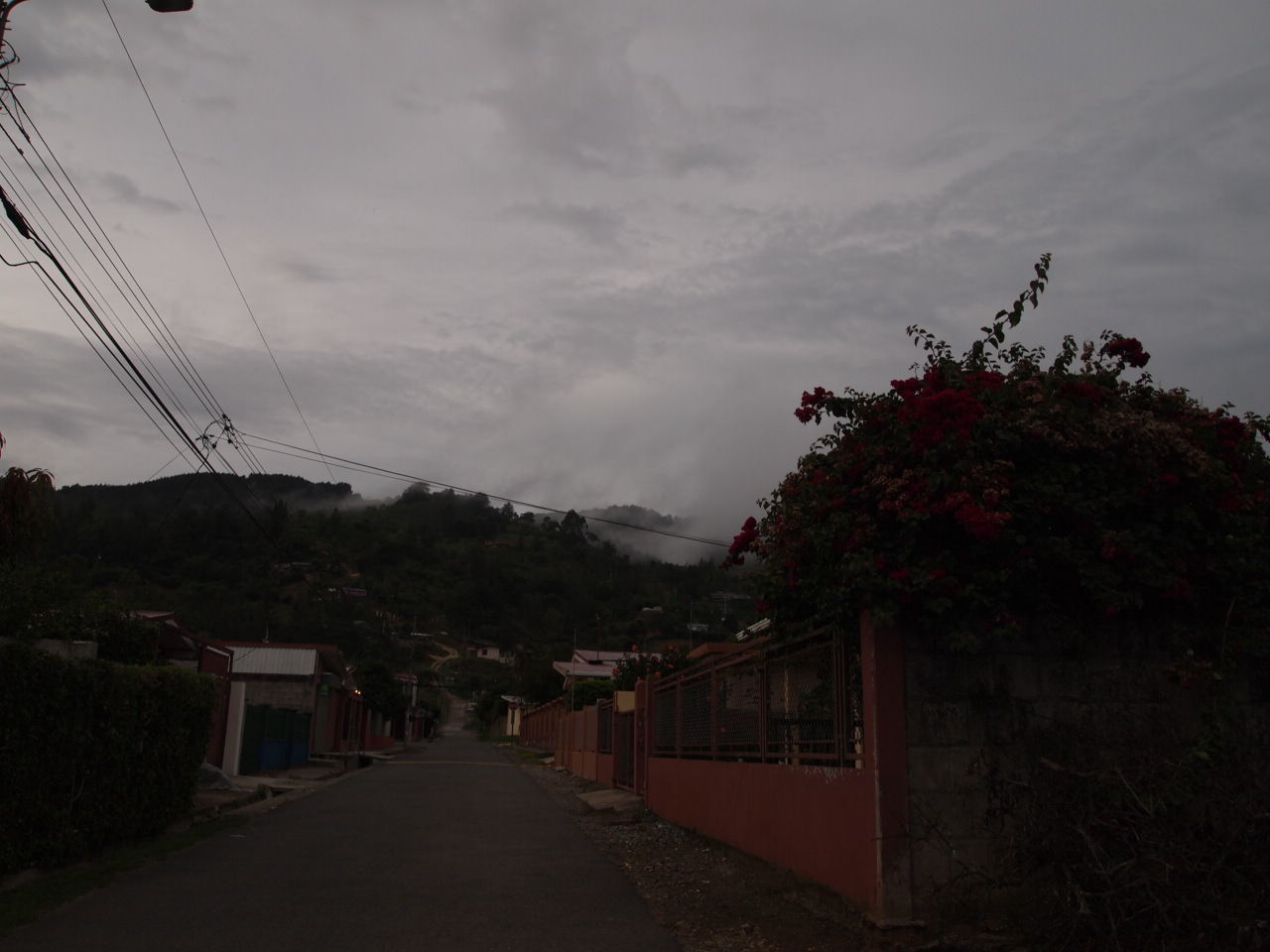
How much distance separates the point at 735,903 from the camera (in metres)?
8.46

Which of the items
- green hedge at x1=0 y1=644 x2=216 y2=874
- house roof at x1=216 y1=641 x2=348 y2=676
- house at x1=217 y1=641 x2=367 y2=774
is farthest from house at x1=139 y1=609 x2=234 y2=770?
house roof at x1=216 y1=641 x2=348 y2=676

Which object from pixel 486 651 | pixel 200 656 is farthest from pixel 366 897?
pixel 486 651

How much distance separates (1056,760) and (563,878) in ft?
17.2

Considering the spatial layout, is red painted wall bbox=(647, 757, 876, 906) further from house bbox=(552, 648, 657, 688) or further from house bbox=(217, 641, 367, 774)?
house bbox=(552, 648, 657, 688)

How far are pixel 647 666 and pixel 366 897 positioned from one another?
74.0 feet

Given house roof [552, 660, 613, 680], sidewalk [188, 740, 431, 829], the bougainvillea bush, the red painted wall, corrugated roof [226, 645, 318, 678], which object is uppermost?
house roof [552, 660, 613, 680]

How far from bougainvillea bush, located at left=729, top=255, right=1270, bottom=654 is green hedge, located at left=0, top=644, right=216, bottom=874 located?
6273 millimetres

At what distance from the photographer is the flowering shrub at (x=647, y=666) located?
92.8 ft

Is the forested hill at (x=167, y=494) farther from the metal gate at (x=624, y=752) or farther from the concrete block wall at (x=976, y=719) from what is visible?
the concrete block wall at (x=976, y=719)

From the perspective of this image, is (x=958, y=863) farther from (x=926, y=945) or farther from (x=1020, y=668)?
(x=1020, y=668)

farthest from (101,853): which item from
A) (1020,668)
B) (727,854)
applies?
(1020,668)

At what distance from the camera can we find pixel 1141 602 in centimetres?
670

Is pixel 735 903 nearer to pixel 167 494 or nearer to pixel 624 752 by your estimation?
pixel 624 752

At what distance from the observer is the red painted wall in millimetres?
7008
